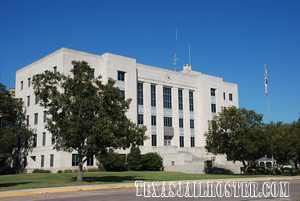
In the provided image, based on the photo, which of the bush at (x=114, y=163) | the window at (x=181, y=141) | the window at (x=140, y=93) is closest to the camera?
the bush at (x=114, y=163)

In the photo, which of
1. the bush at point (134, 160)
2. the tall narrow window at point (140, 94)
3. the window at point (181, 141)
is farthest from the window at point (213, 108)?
the bush at point (134, 160)

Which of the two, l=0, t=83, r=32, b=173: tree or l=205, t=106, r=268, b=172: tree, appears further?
l=0, t=83, r=32, b=173: tree

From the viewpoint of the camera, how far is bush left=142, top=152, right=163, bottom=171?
48781 mm

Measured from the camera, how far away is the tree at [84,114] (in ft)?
85.8

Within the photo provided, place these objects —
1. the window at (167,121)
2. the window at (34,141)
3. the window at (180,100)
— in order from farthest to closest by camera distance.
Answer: the window at (180,100), the window at (167,121), the window at (34,141)

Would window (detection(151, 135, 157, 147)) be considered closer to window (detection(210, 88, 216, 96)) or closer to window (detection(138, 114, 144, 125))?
window (detection(138, 114, 144, 125))

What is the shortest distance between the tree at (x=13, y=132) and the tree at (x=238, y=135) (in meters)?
27.5

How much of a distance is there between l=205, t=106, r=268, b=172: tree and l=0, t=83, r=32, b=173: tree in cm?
2751

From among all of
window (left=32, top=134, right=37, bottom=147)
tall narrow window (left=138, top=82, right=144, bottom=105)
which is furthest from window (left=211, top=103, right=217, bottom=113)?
window (left=32, top=134, right=37, bottom=147)

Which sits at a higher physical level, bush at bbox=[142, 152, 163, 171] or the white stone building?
the white stone building

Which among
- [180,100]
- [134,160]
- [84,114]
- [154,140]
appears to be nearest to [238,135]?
[134,160]

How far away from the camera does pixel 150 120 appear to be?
186ft

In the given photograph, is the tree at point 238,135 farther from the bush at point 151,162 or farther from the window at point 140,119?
the window at point 140,119

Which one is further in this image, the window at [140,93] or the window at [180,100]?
the window at [180,100]
